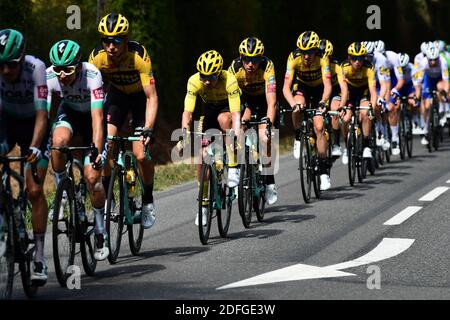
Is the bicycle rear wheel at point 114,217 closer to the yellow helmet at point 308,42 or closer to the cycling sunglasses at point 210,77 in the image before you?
the cycling sunglasses at point 210,77

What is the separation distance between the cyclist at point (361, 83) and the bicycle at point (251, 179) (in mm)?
3782

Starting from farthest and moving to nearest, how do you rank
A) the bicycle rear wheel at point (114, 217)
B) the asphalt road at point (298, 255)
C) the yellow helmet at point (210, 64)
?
the yellow helmet at point (210, 64) < the bicycle rear wheel at point (114, 217) < the asphalt road at point (298, 255)

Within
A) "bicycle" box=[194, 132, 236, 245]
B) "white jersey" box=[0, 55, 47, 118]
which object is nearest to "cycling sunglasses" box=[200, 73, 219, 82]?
"bicycle" box=[194, 132, 236, 245]

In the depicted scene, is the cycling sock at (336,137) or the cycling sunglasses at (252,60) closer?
the cycling sunglasses at (252,60)

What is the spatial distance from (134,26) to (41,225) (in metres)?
12.3

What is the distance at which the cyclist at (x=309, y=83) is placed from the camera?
13930 mm

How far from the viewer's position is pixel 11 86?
7980 mm

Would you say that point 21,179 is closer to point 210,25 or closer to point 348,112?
point 348,112

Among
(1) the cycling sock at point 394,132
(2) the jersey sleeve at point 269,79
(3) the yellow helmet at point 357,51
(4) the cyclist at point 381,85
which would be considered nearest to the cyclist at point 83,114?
(2) the jersey sleeve at point 269,79

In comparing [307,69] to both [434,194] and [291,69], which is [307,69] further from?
[434,194]

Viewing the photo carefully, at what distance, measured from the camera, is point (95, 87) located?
28.9 feet

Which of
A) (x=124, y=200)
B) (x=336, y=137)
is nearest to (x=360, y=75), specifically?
(x=336, y=137)

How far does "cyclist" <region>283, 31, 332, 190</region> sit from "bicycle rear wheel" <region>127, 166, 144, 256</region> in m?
3.98
